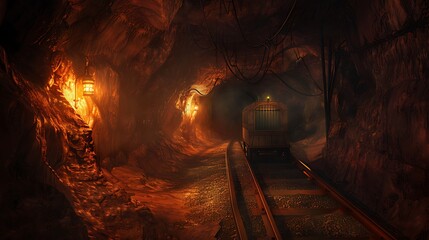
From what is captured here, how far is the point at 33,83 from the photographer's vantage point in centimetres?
599

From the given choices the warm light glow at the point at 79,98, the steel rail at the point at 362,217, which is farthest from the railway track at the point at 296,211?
the warm light glow at the point at 79,98

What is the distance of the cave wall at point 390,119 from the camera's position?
6473 millimetres

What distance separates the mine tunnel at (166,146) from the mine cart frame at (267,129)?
2.5 inches

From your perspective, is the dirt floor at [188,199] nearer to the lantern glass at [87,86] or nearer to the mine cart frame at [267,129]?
the mine cart frame at [267,129]

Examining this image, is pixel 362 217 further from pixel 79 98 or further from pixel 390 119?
pixel 79 98

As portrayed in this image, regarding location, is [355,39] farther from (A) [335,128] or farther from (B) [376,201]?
(B) [376,201]

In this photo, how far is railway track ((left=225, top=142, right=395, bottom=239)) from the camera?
595cm

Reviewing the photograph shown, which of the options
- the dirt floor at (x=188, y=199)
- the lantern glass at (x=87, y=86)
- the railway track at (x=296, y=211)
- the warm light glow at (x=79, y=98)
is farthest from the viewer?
the lantern glass at (x=87, y=86)

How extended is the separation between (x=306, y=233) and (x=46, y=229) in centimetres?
450

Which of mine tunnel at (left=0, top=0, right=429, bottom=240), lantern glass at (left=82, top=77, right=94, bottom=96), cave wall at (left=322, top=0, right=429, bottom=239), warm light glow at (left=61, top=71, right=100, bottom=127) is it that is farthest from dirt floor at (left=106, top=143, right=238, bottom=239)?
cave wall at (left=322, top=0, right=429, bottom=239)

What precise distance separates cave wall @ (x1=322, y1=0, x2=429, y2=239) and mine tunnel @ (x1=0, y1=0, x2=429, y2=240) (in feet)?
0.13

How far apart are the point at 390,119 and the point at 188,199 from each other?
5662 mm

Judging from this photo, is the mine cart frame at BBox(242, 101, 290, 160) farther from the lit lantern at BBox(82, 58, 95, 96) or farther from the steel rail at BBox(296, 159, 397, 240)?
the lit lantern at BBox(82, 58, 95, 96)

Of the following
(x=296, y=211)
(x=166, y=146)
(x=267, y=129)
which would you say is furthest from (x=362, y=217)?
(x=166, y=146)
